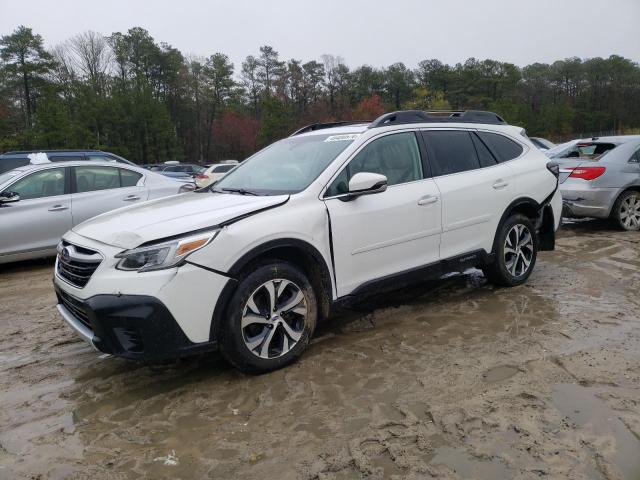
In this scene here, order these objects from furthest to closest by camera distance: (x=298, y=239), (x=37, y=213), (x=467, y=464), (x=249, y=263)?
(x=37, y=213) < (x=298, y=239) < (x=249, y=263) < (x=467, y=464)

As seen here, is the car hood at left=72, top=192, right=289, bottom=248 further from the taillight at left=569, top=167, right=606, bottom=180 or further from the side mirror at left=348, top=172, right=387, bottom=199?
the taillight at left=569, top=167, right=606, bottom=180

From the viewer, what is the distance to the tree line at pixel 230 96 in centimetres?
4762

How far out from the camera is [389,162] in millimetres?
4195

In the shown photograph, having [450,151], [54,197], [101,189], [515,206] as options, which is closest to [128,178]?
[101,189]

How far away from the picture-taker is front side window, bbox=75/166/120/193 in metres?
7.43

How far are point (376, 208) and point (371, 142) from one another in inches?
23.9

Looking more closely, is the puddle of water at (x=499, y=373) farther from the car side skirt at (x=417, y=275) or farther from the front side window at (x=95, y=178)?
the front side window at (x=95, y=178)

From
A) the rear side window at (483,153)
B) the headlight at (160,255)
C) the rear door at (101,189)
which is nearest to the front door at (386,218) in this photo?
the rear side window at (483,153)

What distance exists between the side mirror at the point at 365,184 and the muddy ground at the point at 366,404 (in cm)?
118

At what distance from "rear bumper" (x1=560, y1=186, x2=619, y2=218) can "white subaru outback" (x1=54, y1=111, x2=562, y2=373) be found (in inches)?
131

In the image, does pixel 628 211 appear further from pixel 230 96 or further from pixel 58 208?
pixel 230 96

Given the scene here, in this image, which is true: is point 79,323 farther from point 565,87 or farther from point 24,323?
point 565,87

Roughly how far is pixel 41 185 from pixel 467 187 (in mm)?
5883

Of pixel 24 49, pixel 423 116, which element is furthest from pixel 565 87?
pixel 423 116
